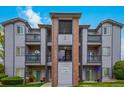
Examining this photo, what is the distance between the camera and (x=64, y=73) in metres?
20.3

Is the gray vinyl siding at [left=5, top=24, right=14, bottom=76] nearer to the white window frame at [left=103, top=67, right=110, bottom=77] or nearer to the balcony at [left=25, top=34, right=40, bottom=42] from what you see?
the balcony at [left=25, top=34, right=40, bottom=42]

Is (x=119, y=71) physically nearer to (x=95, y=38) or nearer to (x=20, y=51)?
(x=95, y=38)

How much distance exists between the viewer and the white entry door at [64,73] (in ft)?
66.2

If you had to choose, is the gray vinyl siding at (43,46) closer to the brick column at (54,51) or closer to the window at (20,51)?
the window at (20,51)

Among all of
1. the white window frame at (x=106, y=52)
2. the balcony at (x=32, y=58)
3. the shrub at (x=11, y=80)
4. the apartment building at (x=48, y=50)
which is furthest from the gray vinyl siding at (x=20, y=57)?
the white window frame at (x=106, y=52)

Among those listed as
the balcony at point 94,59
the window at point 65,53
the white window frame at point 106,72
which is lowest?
the white window frame at point 106,72

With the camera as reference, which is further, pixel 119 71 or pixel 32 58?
pixel 32 58

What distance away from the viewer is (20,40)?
22094mm

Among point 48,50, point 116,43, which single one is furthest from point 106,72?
point 48,50

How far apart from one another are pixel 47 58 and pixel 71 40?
7.43 ft

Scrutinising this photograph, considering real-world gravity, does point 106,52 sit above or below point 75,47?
below

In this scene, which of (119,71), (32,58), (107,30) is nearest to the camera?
(119,71)
